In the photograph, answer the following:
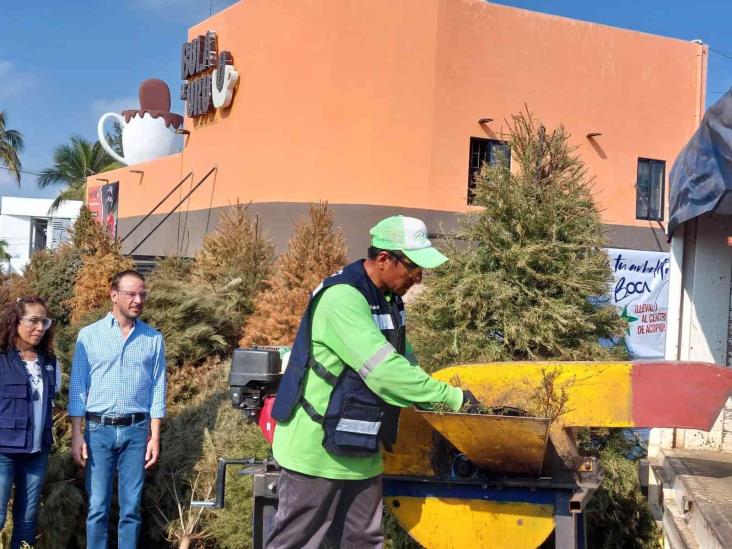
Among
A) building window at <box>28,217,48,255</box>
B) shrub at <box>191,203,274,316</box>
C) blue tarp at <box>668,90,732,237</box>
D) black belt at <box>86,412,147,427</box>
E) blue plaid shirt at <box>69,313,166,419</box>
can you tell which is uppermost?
building window at <box>28,217,48,255</box>

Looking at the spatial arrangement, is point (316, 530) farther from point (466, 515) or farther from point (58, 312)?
point (58, 312)

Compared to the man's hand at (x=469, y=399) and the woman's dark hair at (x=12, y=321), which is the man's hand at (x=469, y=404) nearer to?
the man's hand at (x=469, y=399)

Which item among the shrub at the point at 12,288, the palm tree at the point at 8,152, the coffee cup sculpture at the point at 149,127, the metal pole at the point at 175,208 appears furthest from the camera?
the palm tree at the point at 8,152

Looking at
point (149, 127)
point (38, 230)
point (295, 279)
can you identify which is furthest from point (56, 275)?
point (38, 230)

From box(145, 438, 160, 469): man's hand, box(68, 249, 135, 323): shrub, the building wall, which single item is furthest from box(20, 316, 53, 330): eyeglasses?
the building wall

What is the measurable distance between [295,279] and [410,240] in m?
4.77

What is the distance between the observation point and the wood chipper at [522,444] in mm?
3340

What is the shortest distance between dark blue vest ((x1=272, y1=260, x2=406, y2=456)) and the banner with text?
286 inches

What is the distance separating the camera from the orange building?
41.4 ft

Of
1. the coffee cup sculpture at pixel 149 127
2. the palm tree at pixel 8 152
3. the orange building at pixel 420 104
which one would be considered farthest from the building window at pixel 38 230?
the orange building at pixel 420 104

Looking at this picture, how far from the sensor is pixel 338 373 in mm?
3289

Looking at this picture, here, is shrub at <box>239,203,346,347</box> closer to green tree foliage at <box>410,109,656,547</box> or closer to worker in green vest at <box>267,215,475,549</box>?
green tree foliage at <box>410,109,656,547</box>

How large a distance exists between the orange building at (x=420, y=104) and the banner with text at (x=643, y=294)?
3207mm

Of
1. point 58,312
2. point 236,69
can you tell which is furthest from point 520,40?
point 58,312
